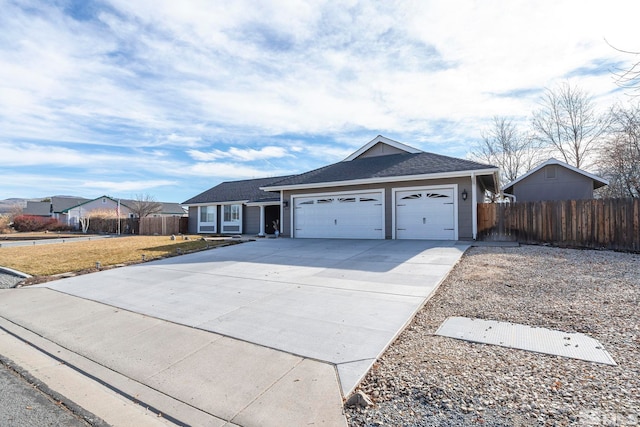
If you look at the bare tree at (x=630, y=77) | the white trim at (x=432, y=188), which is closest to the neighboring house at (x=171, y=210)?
the white trim at (x=432, y=188)

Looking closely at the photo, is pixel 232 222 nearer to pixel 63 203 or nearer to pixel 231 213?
pixel 231 213

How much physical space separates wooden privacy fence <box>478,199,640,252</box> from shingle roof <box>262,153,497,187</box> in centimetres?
201

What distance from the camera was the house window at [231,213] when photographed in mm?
22125

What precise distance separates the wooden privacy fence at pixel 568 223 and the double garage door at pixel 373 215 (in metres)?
1.43

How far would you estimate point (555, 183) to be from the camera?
51.8ft

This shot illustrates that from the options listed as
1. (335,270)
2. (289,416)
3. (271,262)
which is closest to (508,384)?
(289,416)

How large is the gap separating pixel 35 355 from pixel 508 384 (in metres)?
5.18

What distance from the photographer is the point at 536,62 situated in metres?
8.20

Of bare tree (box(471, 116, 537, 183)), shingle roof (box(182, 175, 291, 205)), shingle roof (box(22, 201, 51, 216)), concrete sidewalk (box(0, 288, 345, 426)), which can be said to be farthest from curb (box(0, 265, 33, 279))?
shingle roof (box(22, 201, 51, 216))

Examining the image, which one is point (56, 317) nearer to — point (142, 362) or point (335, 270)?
point (142, 362)

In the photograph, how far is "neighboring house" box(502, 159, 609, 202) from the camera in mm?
15047

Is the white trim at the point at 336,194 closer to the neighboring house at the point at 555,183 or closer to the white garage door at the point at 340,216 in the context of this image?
the white garage door at the point at 340,216

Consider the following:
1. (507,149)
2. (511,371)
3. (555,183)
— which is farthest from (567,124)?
(511,371)

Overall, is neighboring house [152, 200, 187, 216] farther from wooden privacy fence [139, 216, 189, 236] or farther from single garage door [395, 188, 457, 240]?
single garage door [395, 188, 457, 240]
